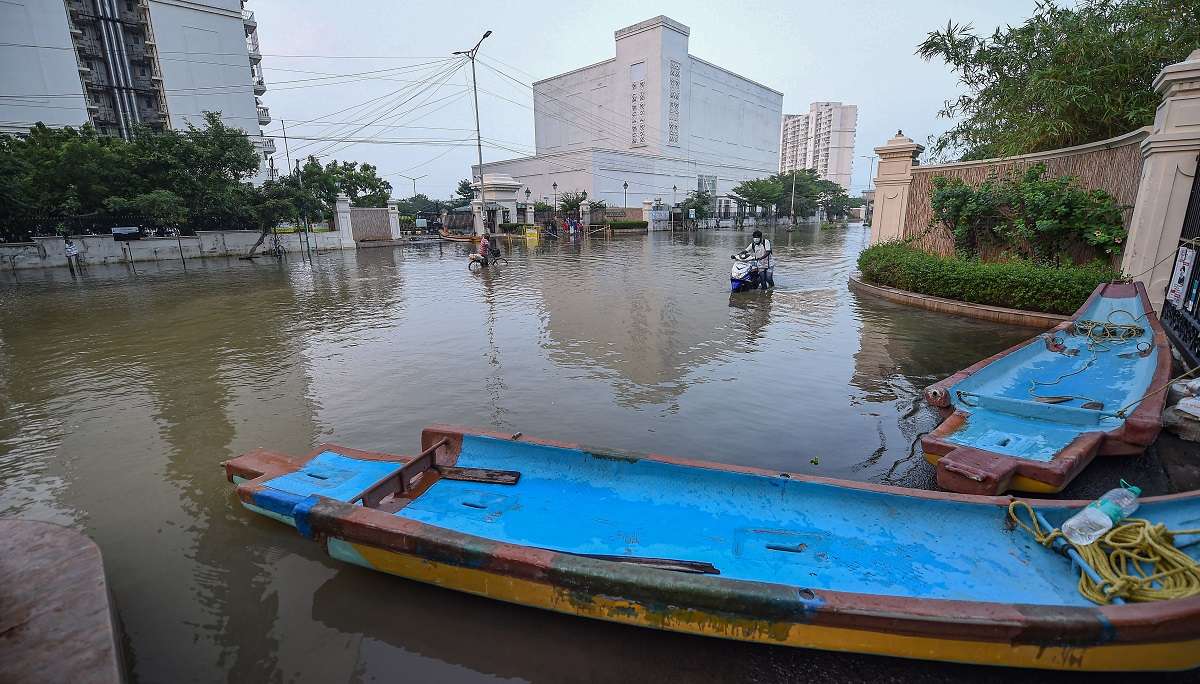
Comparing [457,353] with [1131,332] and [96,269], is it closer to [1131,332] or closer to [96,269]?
[1131,332]

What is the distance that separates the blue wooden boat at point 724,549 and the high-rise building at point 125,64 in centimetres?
3706

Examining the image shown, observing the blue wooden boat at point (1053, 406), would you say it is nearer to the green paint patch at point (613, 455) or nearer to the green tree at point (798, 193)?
the green paint patch at point (613, 455)

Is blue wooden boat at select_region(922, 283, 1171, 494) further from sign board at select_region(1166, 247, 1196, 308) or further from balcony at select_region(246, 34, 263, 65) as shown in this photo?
balcony at select_region(246, 34, 263, 65)

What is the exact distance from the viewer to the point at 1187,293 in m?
6.28

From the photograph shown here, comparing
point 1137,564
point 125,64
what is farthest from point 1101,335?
point 125,64

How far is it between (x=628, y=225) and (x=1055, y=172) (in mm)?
37636

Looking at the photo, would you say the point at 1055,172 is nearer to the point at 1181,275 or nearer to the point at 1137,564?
the point at 1181,275

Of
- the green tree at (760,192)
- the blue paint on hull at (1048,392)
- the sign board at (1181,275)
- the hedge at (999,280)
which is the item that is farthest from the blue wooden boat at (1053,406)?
the green tree at (760,192)

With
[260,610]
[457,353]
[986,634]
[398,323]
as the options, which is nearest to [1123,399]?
[986,634]

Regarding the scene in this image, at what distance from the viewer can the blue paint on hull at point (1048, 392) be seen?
13.4 feet

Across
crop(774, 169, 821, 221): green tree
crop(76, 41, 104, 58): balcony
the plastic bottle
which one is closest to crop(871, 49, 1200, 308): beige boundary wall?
the plastic bottle

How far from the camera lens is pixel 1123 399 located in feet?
15.1

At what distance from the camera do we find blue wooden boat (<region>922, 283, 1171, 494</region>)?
11.8ft

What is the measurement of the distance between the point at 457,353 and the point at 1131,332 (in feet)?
27.8
